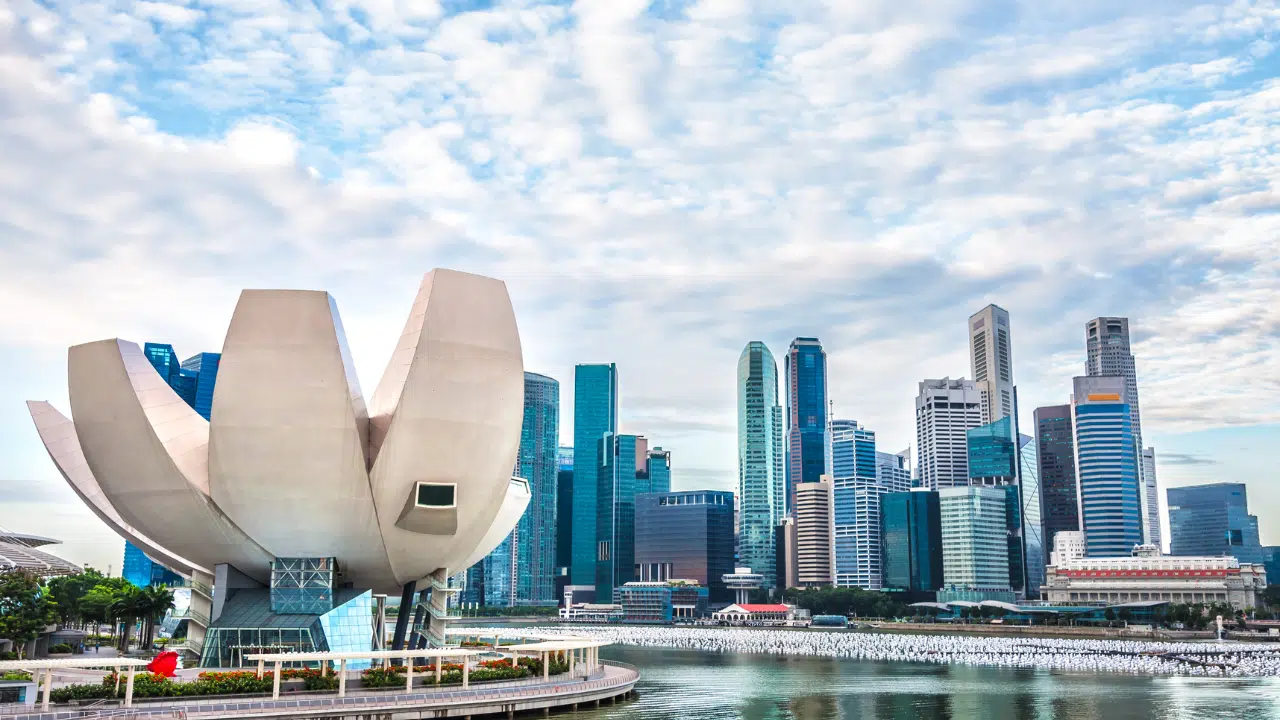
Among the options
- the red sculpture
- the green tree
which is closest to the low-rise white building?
the green tree

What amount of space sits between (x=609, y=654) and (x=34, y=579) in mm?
54446

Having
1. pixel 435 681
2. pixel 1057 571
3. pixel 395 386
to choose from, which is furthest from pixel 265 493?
pixel 1057 571

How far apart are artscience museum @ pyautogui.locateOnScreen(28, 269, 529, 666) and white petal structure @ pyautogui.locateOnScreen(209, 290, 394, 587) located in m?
0.05

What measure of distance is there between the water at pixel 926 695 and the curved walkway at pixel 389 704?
1.57 m

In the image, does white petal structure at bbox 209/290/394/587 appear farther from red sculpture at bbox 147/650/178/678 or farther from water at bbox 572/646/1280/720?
water at bbox 572/646/1280/720

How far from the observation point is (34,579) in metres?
51.5

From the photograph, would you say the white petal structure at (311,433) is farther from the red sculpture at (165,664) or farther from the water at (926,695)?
the water at (926,695)

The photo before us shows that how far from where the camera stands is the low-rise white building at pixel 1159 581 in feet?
501

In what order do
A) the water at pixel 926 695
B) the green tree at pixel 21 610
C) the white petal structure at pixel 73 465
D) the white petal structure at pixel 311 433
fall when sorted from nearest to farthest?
the white petal structure at pixel 311 433 < the water at pixel 926 695 < the green tree at pixel 21 610 < the white petal structure at pixel 73 465

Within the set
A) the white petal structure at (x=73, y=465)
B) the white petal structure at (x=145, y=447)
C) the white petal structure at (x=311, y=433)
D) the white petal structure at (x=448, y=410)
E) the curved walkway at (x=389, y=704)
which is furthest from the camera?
the white petal structure at (x=73, y=465)

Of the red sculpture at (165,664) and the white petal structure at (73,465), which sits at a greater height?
the white petal structure at (73,465)

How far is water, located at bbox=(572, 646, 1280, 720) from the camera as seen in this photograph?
4556cm

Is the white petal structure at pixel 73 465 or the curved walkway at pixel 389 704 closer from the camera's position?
the curved walkway at pixel 389 704

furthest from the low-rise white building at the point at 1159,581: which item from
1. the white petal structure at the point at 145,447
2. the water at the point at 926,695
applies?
the white petal structure at the point at 145,447
